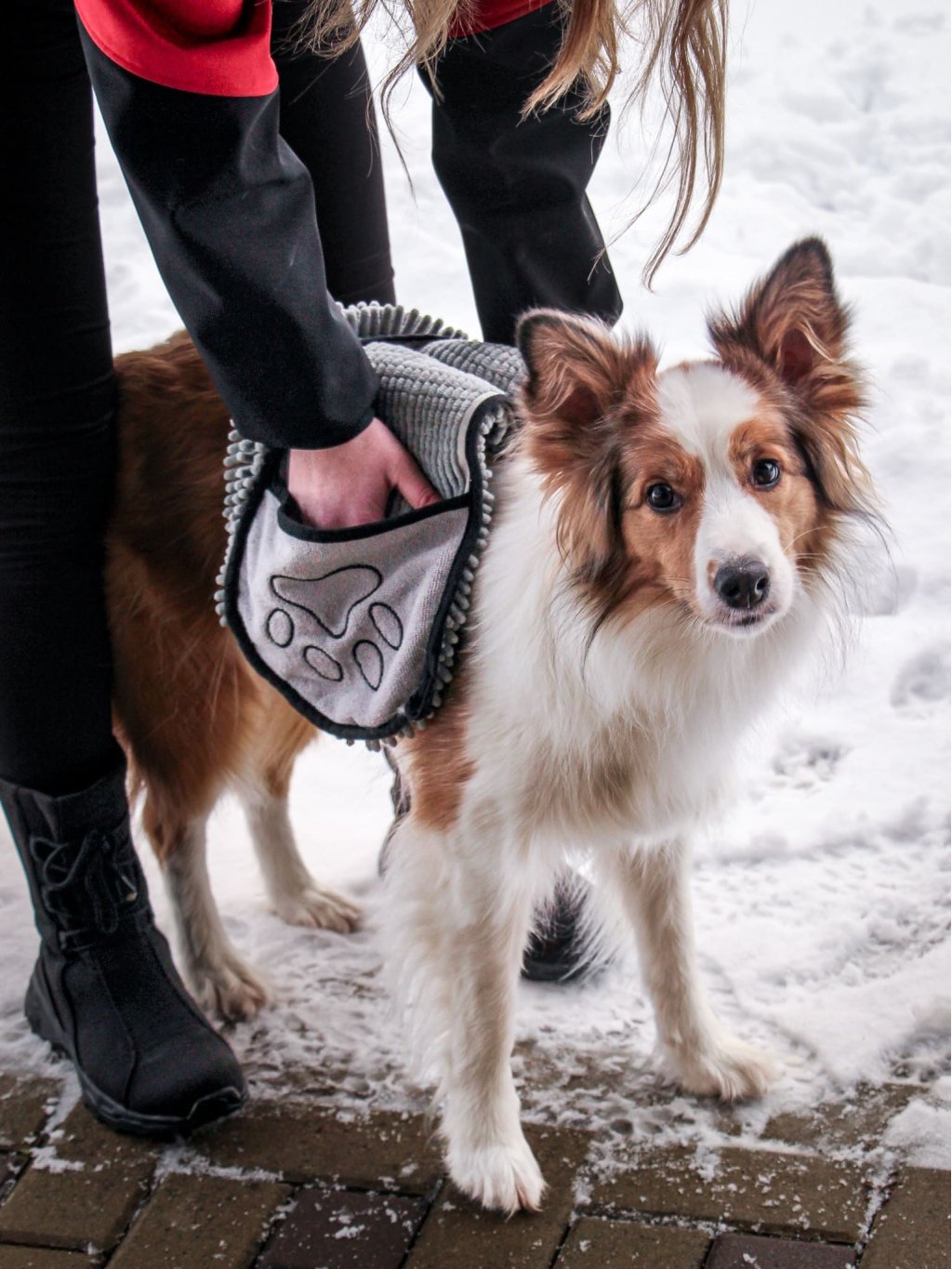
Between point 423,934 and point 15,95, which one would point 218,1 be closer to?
point 15,95

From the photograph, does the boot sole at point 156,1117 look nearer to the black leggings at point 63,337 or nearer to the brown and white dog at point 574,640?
the brown and white dog at point 574,640

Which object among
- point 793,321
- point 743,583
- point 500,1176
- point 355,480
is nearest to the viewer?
point 743,583

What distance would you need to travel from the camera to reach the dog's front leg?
6.57 ft

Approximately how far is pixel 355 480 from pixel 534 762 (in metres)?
0.41

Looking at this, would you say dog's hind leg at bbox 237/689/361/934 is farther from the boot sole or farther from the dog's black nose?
the dog's black nose

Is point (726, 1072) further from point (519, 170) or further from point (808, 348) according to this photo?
point (519, 170)

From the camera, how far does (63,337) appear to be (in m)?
1.77

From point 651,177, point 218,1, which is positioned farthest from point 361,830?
point 651,177

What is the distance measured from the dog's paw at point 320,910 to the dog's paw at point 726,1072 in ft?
2.28

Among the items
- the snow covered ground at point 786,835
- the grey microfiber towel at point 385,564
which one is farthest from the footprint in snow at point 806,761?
the grey microfiber towel at point 385,564

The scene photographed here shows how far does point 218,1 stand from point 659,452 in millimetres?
660

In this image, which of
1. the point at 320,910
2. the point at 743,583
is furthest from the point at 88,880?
the point at 743,583

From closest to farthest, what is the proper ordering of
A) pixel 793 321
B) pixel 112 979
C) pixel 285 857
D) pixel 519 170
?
pixel 793 321 → pixel 519 170 → pixel 112 979 → pixel 285 857

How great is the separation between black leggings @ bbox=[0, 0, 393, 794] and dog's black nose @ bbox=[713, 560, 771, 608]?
0.90 m
